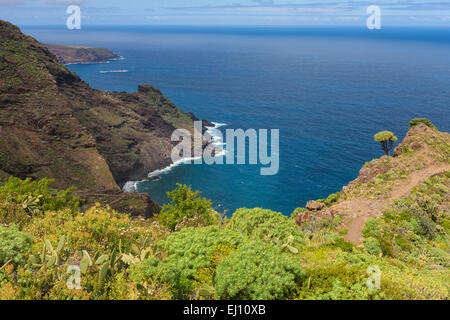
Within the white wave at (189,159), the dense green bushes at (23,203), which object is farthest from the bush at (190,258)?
the white wave at (189,159)

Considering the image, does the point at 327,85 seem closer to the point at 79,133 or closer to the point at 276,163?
the point at 276,163

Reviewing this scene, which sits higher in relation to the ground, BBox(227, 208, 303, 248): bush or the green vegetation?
the green vegetation

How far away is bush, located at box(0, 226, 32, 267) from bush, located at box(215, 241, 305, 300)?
864 cm

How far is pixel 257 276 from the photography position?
13.6m

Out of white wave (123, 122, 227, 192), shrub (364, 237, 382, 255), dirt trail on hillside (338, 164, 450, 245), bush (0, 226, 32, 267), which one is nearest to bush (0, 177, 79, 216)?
bush (0, 226, 32, 267)

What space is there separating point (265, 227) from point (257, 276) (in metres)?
9.81

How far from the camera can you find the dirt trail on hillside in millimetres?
30928

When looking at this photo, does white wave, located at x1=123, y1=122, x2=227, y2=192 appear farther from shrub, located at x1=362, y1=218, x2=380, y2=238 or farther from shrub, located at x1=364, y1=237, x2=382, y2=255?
shrub, located at x1=364, y1=237, x2=382, y2=255

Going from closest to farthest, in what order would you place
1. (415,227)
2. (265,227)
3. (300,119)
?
(265,227) → (415,227) → (300,119)

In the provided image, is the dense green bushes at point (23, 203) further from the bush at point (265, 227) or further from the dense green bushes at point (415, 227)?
the dense green bushes at point (415, 227)

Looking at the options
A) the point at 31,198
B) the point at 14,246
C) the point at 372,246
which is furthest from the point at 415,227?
the point at 31,198

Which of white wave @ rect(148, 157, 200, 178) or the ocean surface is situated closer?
the ocean surface

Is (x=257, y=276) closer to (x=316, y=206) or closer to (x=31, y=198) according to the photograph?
(x=31, y=198)

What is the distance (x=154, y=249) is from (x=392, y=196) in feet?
95.1
